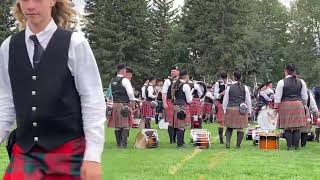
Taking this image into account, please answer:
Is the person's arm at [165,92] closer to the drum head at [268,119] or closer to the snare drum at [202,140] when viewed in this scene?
the snare drum at [202,140]

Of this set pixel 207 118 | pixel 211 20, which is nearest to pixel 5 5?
pixel 211 20

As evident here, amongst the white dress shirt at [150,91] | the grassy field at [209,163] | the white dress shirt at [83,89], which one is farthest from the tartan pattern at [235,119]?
the white dress shirt at [83,89]

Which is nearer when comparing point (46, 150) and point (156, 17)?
point (46, 150)

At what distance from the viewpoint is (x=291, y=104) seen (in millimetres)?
12211

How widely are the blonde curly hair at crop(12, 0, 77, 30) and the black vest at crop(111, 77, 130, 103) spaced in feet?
30.6

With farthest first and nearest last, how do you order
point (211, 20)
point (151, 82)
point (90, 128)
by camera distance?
point (211, 20) → point (151, 82) → point (90, 128)

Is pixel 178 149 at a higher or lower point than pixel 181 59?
lower

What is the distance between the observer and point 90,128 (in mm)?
2854

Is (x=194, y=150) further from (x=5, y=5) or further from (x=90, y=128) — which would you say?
(x=5, y=5)

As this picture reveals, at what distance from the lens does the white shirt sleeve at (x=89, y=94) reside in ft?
9.32

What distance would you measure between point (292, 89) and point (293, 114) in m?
0.46

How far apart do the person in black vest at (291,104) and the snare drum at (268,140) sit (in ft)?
0.75

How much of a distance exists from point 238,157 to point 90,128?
25.7ft

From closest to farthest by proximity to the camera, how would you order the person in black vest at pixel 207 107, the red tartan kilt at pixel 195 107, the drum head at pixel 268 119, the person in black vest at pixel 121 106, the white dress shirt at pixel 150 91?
the person in black vest at pixel 121 106 → the drum head at pixel 268 119 → the red tartan kilt at pixel 195 107 → the white dress shirt at pixel 150 91 → the person in black vest at pixel 207 107
